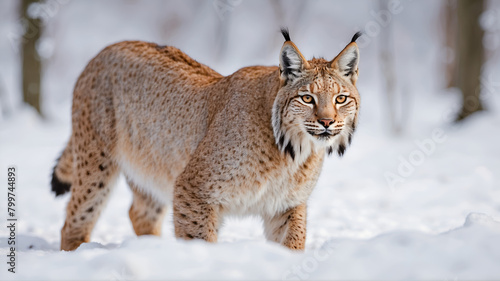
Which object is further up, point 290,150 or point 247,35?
point 247,35

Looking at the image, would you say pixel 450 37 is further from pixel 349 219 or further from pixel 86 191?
pixel 86 191

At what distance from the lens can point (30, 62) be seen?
11852mm

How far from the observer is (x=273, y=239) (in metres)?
4.17

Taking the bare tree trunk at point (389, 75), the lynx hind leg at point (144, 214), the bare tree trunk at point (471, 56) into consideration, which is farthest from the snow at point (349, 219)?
the bare tree trunk at point (389, 75)

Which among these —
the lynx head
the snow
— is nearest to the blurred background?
the snow

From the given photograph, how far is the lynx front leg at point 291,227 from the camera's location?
13.1 ft

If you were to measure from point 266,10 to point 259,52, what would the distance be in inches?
349

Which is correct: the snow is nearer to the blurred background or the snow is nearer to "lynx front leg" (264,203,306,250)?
"lynx front leg" (264,203,306,250)

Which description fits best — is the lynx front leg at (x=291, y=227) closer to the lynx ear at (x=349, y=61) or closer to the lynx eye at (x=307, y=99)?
the lynx eye at (x=307, y=99)

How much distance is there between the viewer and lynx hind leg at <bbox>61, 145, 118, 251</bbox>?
4703 mm

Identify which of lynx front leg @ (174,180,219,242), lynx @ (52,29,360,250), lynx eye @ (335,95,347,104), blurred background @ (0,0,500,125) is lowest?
lynx front leg @ (174,180,219,242)

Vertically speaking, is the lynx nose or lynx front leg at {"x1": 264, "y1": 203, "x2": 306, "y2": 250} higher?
the lynx nose

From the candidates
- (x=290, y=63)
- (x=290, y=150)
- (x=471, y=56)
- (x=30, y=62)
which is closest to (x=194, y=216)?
(x=290, y=150)

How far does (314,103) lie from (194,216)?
118cm
